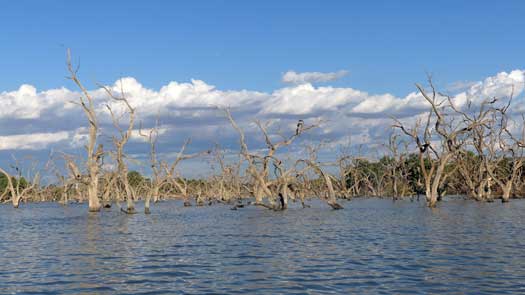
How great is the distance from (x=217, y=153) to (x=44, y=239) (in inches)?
1880

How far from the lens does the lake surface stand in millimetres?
16875

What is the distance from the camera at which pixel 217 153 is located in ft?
261

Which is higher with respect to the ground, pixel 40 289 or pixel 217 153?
pixel 217 153

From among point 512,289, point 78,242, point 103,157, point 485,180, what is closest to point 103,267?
point 78,242

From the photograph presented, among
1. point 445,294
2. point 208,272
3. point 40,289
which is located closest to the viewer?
point 445,294

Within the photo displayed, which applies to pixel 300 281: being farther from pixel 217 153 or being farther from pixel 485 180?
pixel 217 153

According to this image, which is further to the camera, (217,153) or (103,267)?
(217,153)

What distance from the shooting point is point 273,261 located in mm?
21766

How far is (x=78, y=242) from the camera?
98.2ft

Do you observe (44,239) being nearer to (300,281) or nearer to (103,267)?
(103,267)

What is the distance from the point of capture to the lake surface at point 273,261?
16875 millimetres

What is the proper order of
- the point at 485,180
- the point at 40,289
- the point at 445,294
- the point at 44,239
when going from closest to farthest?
1. the point at 445,294
2. the point at 40,289
3. the point at 44,239
4. the point at 485,180

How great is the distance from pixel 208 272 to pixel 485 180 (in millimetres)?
55141

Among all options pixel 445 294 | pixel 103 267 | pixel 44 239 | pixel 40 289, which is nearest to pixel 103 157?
pixel 44 239
